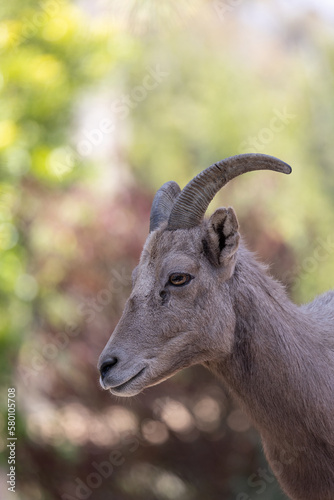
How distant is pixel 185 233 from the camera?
4.26 m

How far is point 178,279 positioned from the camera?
4.11m

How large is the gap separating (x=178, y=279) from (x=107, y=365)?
664mm

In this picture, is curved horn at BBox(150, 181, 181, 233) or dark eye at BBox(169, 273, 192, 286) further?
curved horn at BBox(150, 181, 181, 233)

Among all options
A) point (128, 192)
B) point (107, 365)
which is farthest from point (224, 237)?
point (128, 192)

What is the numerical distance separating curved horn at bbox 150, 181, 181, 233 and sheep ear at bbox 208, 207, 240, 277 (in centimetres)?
56

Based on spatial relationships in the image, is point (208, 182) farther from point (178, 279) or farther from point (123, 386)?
point (123, 386)

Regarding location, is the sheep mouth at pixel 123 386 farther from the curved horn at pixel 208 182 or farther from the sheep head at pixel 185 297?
the curved horn at pixel 208 182

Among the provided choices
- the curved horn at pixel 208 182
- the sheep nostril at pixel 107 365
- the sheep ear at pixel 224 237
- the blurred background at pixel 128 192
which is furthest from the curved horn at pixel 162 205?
the blurred background at pixel 128 192

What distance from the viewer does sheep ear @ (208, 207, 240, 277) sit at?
4.09 meters

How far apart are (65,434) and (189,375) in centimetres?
194

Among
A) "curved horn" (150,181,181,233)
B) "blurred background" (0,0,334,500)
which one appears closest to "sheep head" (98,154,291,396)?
"curved horn" (150,181,181,233)

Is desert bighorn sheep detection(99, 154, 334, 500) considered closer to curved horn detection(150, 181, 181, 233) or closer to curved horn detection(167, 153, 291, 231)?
curved horn detection(167, 153, 291, 231)

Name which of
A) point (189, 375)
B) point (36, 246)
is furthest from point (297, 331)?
point (36, 246)

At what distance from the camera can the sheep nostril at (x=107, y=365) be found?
12.9ft
